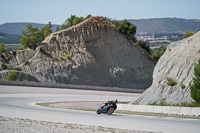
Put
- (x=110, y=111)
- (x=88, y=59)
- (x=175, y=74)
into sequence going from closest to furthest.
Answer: (x=110, y=111) < (x=175, y=74) < (x=88, y=59)

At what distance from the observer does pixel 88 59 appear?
3415 inches

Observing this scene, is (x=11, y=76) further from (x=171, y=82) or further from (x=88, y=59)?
(x=171, y=82)

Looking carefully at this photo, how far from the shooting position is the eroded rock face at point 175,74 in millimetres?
34031

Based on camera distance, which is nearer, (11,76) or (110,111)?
(110,111)

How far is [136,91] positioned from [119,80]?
472 inches

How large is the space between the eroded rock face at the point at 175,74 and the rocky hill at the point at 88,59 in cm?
4260

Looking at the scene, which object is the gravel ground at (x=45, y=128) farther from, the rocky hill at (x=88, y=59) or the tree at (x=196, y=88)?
the rocky hill at (x=88, y=59)

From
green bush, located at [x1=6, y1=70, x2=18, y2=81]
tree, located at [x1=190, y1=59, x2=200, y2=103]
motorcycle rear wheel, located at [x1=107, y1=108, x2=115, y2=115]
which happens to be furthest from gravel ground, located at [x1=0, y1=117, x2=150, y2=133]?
green bush, located at [x1=6, y1=70, x2=18, y2=81]

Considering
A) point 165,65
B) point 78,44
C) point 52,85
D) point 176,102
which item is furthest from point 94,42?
point 176,102

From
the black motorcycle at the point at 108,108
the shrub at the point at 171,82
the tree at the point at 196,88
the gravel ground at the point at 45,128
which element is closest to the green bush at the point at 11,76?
the shrub at the point at 171,82

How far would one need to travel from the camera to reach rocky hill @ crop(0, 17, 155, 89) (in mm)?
81688

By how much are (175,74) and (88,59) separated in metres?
50.9

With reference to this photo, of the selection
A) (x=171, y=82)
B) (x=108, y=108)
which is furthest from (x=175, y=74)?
(x=108, y=108)

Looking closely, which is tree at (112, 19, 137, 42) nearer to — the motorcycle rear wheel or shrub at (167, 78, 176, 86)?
shrub at (167, 78, 176, 86)
